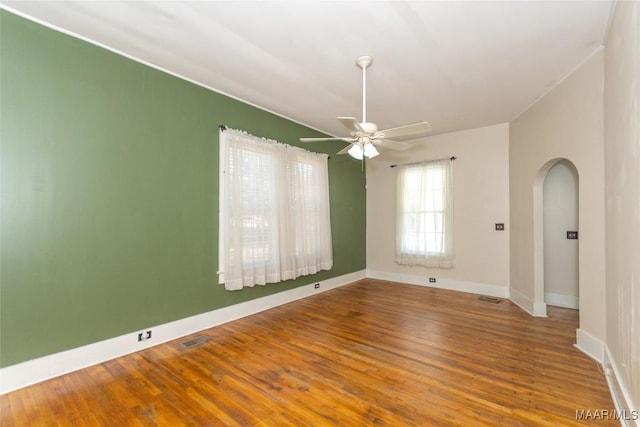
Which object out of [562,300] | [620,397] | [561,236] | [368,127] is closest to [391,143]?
[368,127]

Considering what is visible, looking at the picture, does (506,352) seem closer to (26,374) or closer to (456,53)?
(456,53)

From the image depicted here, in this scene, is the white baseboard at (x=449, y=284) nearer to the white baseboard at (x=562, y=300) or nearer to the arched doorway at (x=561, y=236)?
the white baseboard at (x=562, y=300)

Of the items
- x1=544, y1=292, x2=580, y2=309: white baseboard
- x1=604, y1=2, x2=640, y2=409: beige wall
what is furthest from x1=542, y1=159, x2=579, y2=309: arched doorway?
x1=604, y1=2, x2=640, y2=409: beige wall

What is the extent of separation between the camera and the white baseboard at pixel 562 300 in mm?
4145

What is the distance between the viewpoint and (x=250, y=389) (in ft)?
7.48

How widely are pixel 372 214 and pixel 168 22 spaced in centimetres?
508

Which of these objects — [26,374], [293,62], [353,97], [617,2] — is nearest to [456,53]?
[617,2]

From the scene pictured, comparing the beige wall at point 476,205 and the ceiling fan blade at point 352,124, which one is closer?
the ceiling fan blade at point 352,124

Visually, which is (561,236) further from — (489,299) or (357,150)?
(357,150)

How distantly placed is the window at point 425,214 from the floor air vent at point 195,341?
13.4ft

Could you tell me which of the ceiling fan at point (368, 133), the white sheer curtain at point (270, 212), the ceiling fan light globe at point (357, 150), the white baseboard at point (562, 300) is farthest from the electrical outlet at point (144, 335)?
the white baseboard at point (562, 300)

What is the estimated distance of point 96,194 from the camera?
2.68 m

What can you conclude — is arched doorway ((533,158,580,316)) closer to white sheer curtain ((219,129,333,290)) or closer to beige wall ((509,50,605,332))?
beige wall ((509,50,605,332))

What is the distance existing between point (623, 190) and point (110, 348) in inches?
182
